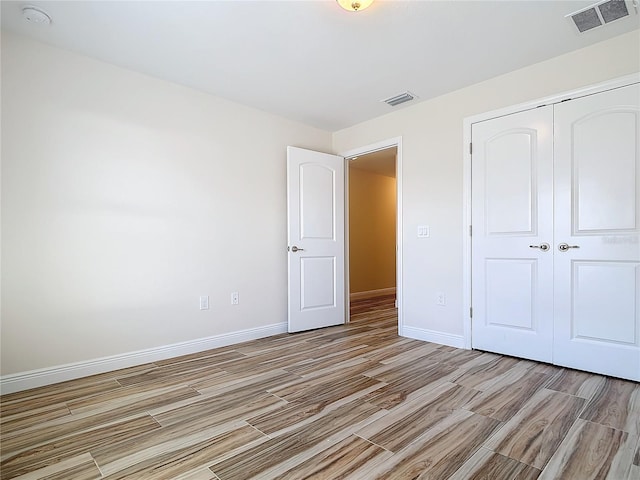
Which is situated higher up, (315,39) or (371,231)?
(315,39)

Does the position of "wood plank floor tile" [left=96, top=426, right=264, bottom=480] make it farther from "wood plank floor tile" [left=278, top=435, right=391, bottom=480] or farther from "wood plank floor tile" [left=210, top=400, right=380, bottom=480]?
"wood plank floor tile" [left=278, top=435, right=391, bottom=480]

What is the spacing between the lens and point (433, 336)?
3395mm

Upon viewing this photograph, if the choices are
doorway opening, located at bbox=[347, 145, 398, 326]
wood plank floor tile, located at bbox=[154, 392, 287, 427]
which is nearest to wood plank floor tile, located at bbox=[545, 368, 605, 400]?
wood plank floor tile, located at bbox=[154, 392, 287, 427]

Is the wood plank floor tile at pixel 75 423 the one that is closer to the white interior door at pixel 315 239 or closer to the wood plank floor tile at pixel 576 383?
the white interior door at pixel 315 239

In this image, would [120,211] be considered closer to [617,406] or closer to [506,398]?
[506,398]

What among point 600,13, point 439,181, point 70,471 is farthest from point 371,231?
point 70,471

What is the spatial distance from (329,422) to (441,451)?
0.58 metres

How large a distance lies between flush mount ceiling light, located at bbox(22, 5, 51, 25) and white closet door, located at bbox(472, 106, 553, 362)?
336cm

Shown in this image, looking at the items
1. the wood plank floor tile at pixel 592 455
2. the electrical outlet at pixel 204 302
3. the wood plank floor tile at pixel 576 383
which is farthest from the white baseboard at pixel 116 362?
the wood plank floor tile at pixel 592 455

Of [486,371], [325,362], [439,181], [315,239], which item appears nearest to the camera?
[486,371]

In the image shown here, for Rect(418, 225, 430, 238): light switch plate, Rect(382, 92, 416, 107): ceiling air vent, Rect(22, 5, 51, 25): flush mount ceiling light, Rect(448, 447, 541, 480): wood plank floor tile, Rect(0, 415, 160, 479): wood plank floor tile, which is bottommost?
Rect(0, 415, 160, 479): wood plank floor tile

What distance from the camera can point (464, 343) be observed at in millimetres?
3156

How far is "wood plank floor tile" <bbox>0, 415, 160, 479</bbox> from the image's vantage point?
1.51m

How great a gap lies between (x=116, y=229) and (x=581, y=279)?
3.65 m
